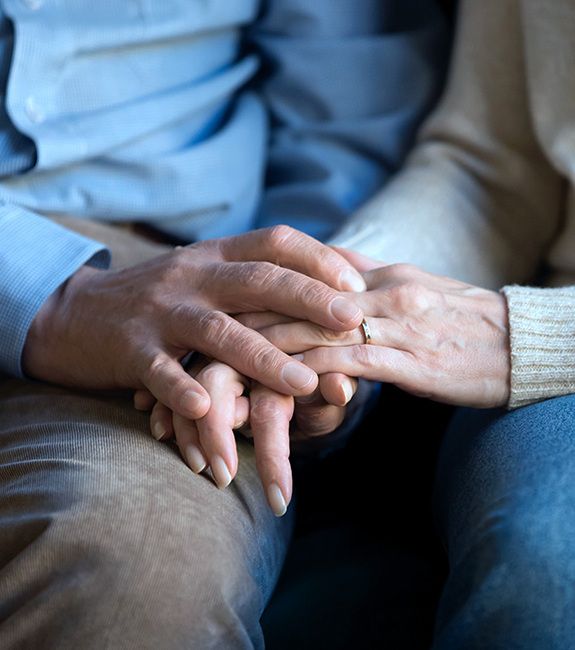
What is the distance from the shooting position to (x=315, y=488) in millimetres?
983

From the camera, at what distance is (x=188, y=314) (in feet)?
2.38

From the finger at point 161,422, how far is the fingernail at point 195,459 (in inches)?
1.2

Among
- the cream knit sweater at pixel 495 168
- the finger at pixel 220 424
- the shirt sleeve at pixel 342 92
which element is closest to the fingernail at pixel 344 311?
the finger at pixel 220 424

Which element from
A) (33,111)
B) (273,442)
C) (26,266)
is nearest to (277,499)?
(273,442)

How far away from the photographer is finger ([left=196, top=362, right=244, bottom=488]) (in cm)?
66

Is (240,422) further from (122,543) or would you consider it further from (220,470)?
(122,543)

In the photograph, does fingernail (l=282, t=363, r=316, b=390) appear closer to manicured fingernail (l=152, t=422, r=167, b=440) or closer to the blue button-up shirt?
manicured fingernail (l=152, t=422, r=167, b=440)

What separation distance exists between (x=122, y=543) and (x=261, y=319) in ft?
0.82

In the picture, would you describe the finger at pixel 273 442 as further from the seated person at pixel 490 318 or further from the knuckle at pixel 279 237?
the knuckle at pixel 279 237

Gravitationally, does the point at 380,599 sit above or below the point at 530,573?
below

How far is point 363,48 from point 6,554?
31.1 inches

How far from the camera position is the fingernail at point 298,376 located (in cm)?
68

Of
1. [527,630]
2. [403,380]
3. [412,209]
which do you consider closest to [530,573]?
[527,630]

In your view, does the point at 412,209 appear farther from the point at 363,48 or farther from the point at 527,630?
the point at 527,630
